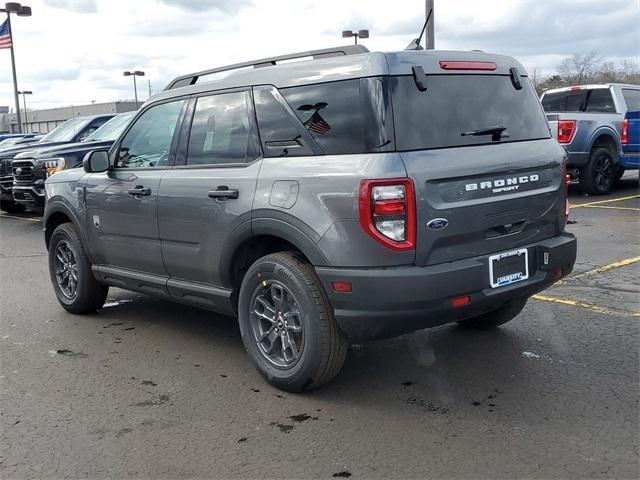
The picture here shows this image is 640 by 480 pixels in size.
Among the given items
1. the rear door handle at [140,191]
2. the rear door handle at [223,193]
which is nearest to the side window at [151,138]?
the rear door handle at [140,191]

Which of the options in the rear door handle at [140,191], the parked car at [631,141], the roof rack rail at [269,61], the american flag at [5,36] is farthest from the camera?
the american flag at [5,36]

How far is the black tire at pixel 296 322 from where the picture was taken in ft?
12.2

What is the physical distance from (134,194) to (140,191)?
9 centimetres

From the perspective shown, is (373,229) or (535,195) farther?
(535,195)

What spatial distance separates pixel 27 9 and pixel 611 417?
2639 cm

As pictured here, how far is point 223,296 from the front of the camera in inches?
171

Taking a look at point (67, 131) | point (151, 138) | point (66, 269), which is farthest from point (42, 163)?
point (151, 138)

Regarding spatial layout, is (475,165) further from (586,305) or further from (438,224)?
(586,305)

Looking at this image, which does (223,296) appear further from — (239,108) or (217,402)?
(239,108)

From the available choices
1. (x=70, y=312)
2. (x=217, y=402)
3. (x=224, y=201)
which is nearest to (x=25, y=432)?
(x=217, y=402)

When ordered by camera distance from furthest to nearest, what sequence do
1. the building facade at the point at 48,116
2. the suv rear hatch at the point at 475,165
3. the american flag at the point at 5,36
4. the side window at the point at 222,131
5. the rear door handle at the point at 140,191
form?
the building facade at the point at 48,116, the american flag at the point at 5,36, the rear door handle at the point at 140,191, the side window at the point at 222,131, the suv rear hatch at the point at 475,165

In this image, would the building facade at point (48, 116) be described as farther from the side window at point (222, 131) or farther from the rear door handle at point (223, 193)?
the rear door handle at point (223, 193)

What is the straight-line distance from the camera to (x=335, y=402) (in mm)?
3842

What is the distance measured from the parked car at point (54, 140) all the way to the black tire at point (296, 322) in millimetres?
9729
